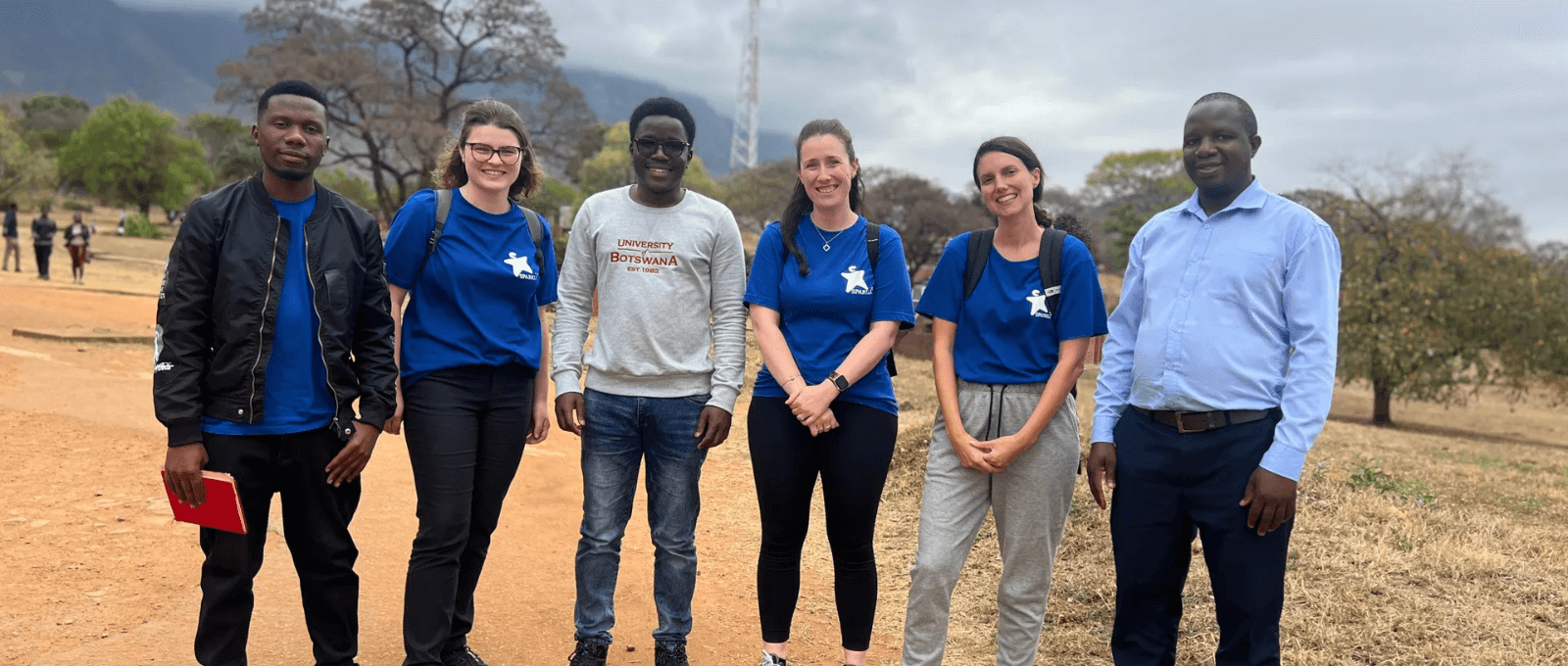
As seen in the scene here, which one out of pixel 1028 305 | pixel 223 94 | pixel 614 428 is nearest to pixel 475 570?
pixel 614 428

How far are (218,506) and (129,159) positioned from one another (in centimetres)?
5088

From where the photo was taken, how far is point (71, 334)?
1157 centimetres

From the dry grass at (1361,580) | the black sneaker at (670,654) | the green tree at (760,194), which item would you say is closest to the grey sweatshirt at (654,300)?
the black sneaker at (670,654)

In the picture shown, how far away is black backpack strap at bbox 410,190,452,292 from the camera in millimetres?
3584

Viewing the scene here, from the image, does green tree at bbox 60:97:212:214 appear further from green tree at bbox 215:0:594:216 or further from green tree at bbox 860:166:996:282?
green tree at bbox 860:166:996:282

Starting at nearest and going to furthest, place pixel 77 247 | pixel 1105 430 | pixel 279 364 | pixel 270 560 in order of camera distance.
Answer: pixel 279 364
pixel 1105 430
pixel 270 560
pixel 77 247

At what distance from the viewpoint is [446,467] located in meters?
3.49

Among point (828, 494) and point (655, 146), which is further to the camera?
point (655, 146)

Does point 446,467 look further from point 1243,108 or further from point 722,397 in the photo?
point 1243,108

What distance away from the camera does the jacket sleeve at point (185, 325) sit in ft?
9.89

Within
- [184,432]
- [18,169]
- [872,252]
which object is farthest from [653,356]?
[18,169]

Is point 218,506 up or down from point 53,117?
down

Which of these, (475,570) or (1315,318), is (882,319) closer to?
(1315,318)

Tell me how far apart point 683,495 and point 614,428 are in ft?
1.20
